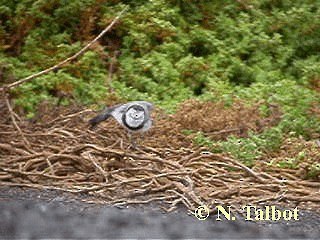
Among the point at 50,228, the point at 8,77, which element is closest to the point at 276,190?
the point at 50,228

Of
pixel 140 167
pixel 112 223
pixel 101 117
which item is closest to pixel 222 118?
Answer: pixel 101 117

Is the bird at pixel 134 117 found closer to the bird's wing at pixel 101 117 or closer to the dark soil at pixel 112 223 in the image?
the bird's wing at pixel 101 117

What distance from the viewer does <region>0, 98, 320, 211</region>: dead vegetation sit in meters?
5.21

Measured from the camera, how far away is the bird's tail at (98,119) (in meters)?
6.25

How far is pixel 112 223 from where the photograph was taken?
462cm

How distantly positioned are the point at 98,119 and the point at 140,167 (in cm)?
84

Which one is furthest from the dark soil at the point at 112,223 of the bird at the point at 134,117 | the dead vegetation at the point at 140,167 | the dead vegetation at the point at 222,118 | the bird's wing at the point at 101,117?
the dead vegetation at the point at 222,118

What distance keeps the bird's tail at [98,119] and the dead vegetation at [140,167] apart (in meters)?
0.06

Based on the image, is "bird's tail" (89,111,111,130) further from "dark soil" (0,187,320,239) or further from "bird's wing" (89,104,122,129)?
"dark soil" (0,187,320,239)

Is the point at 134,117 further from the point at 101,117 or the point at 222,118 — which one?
the point at 222,118

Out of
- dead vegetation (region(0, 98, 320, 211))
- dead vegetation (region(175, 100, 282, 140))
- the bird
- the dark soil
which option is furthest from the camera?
dead vegetation (region(175, 100, 282, 140))

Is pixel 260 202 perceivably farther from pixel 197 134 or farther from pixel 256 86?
pixel 256 86

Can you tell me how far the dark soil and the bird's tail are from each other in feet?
3.91

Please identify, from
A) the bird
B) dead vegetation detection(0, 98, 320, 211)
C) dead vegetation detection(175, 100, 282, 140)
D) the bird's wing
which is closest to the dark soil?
dead vegetation detection(0, 98, 320, 211)
